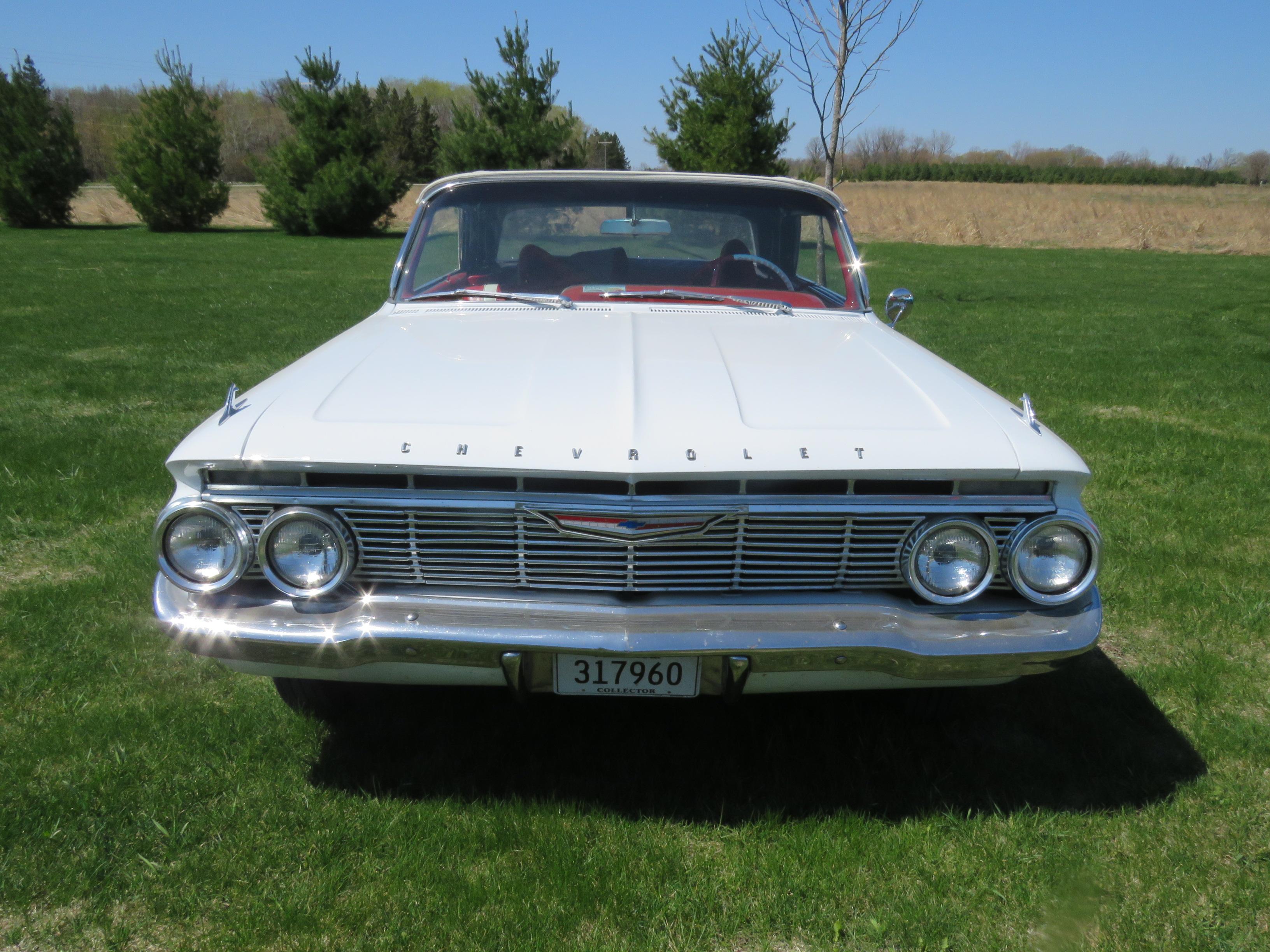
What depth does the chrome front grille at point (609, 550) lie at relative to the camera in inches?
86.0

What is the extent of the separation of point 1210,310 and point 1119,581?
10.5 meters

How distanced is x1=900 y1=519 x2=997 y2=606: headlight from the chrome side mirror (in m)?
1.63

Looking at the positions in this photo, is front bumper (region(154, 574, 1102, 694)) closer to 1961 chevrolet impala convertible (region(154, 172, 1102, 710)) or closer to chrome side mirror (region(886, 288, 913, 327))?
1961 chevrolet impala convertible (region(154, 172, 1102, 710))

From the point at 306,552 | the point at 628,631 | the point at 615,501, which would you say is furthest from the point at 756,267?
the point at 306,552

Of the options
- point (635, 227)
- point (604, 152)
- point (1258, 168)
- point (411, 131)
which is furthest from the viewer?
point (1258, 168)

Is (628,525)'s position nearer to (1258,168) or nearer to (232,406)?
(232,406)

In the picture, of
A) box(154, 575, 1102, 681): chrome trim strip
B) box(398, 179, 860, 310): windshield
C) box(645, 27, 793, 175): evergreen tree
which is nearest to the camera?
box(154, 575, 1102, 681): chrome trim strip

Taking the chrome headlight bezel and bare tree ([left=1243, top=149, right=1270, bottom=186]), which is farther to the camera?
bare tree ([left=1243, top=149, right=1270, bottom=186])

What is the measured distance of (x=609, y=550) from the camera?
7.18 feet

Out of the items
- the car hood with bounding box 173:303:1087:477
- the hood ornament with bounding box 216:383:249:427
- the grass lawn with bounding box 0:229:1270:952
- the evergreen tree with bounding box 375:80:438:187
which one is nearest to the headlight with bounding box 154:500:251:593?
the car hood with bounding box 173:303:1087:477

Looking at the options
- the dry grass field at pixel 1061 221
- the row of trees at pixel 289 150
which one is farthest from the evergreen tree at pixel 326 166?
the dry grass field at pixel 1061 221

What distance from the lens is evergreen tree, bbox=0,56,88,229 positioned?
88.8ft

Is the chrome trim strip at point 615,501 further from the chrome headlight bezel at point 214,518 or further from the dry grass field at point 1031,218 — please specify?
the dry grass field at point 1031,218

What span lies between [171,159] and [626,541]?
1155 inches
